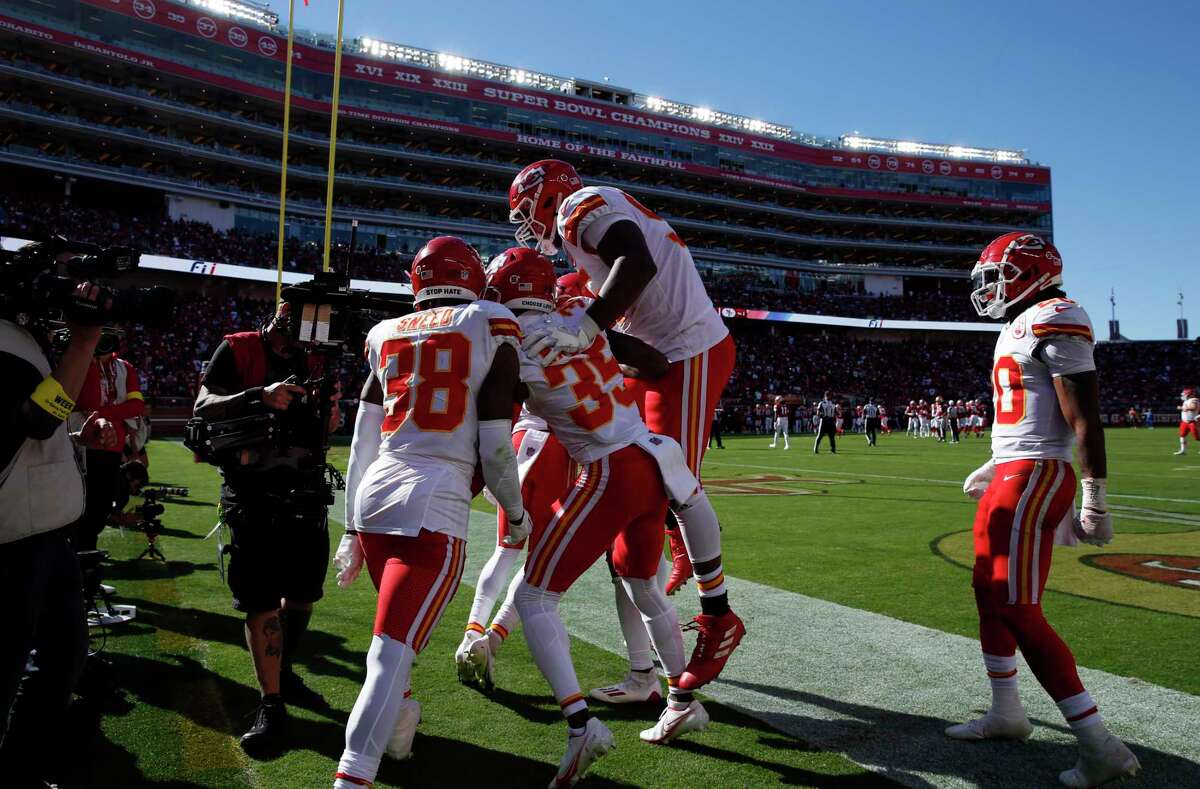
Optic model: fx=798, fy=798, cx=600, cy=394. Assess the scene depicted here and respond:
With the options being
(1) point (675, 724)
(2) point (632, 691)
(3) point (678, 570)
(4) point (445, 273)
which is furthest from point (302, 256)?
(1) point (675, 724)

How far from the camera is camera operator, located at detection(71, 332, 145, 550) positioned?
5.09 m

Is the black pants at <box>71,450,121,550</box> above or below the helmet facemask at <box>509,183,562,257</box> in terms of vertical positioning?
below

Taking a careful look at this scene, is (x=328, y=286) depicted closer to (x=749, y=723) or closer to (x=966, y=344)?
(x=749, y=723)

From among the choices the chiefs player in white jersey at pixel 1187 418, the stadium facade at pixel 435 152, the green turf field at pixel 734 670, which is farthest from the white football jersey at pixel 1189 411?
the stadium facade at pixel 435 152

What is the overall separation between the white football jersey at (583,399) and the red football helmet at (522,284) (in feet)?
0.22

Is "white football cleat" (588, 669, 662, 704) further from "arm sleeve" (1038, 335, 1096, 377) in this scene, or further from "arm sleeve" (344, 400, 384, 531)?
"arm sleeve" (1038, 335, 1096, 377)

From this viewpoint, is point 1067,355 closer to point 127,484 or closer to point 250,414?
point 250,414

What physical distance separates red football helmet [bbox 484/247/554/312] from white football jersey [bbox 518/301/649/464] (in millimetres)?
68

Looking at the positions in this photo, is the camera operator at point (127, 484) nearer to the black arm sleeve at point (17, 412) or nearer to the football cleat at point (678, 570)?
the black arm sleeve at point (17, 412)

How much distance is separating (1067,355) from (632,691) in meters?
2.44

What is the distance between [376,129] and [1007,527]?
49933 mm

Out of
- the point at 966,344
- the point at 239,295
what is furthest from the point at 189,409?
the point at 966,344

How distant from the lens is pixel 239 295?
39000 mm

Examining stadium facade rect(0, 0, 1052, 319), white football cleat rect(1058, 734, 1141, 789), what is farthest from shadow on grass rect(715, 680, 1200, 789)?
stadium facade rect(0, 0, 1052, 319)
